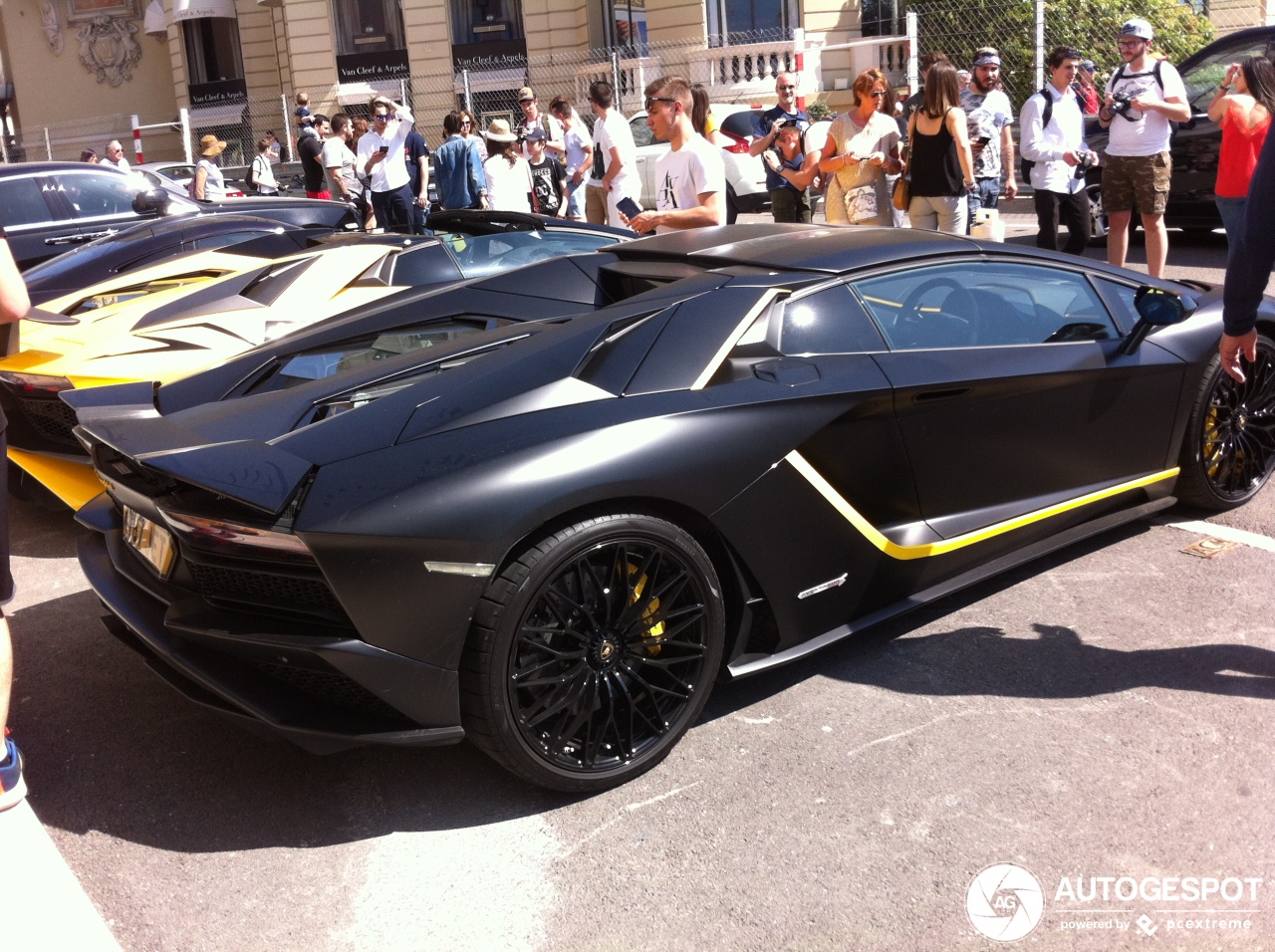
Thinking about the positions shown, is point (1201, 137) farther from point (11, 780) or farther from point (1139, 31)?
point (11, 780)

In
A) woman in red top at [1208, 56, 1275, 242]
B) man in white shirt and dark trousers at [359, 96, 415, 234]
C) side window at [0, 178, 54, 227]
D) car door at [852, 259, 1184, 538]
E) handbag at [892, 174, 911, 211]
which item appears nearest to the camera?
car door at [852, 259, 1184, 538]

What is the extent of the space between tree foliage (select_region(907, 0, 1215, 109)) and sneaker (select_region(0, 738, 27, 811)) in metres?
→ 15.4

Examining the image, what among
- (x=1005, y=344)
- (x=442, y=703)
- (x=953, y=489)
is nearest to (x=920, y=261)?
(x=1005, y=344)

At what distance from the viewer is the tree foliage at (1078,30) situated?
1611 centimetres

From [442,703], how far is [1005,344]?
215 centimetres

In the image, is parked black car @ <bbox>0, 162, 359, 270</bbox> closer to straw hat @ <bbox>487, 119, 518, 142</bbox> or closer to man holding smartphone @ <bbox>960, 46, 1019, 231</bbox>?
straw hat @ <bbox>487, 119, 518, 142</bbox>

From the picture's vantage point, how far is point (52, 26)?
36.1 meters

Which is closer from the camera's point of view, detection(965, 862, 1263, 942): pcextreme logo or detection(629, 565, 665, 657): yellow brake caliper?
detection(965, 862, 1263, 942): pcextreme logo

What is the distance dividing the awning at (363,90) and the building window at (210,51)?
665 cm

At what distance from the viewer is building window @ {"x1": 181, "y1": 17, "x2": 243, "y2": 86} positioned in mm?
33938

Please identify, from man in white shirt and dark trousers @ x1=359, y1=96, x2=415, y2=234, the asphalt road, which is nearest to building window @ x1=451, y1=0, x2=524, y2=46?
man in white shirt and dark trousers @ x1=359, y1=96, x2=415, y2=234

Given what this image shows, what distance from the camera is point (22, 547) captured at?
541cm

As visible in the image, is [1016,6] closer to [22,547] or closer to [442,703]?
[22,547]

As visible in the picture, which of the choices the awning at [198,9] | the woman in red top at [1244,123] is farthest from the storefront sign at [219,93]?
the woman in red top at [1244,123]
